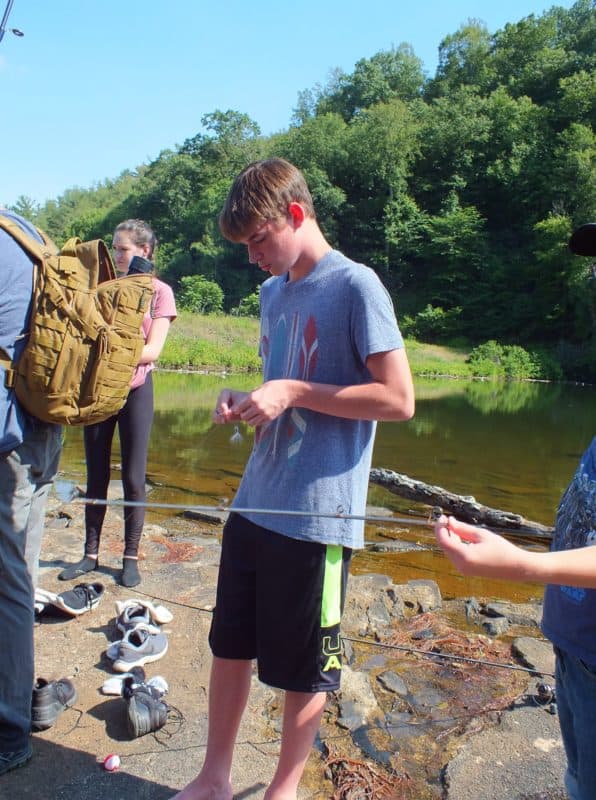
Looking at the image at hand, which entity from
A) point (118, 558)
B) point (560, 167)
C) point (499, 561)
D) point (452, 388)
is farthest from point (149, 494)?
point (560, 167)

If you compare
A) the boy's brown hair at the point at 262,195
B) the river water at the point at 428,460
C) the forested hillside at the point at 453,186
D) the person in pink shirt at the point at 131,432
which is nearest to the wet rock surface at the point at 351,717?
the person in pink shirt at the point at 131,432

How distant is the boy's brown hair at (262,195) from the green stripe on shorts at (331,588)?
0.96m

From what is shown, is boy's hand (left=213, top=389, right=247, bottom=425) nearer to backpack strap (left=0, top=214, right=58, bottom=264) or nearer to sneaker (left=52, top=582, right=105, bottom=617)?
backpack strap (left=0, top=214, right=58, bottom=264)

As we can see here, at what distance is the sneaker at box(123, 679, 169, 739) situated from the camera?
2.37m

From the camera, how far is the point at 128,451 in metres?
3.83

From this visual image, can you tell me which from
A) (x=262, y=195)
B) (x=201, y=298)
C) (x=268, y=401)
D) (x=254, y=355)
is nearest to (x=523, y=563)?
(x=268, y=401)

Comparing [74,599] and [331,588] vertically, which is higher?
[331,588]

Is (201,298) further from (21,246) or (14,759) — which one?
(14,759)

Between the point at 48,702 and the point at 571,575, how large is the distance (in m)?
2.00

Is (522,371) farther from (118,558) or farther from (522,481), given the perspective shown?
(118,558)

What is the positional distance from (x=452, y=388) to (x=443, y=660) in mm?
26213

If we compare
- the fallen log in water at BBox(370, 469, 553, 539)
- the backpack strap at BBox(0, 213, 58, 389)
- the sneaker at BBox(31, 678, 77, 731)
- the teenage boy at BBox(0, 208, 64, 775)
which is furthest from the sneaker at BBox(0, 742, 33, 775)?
the fallen log in water at BBox(370, 469, 553, 539)

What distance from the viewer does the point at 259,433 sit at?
6.88ft

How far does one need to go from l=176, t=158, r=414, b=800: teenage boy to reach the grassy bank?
25.7m
